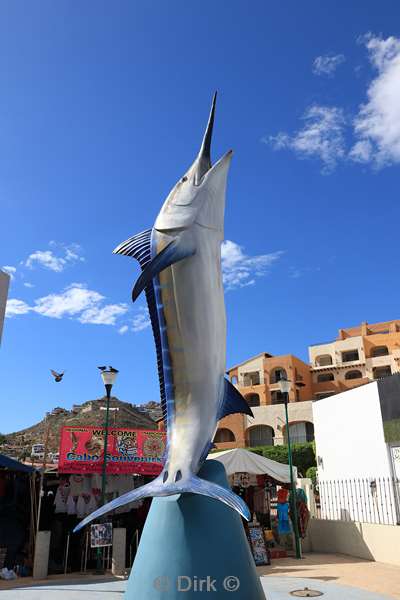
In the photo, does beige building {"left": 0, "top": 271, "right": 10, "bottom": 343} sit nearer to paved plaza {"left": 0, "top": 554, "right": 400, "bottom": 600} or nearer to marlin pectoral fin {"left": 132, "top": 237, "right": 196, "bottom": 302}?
paved plaza {"left": 0, "top": 554, "right": 400, "bottom": 600}

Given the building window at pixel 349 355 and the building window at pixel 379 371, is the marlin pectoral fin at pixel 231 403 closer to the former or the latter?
the building window at pixel 379 371

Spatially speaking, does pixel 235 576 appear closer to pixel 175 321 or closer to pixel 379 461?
pixel 175 321

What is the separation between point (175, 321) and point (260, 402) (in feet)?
146

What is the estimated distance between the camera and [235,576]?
4844mm

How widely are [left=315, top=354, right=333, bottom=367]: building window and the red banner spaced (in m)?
41.8

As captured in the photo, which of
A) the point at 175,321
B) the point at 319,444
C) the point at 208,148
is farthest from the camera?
the point at 319,444

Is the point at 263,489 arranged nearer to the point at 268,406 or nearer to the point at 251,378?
the point at 268,406

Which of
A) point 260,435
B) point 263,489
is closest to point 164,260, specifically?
point 263,489

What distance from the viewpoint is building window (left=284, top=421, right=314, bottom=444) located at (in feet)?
143

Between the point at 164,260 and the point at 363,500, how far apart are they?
974cm

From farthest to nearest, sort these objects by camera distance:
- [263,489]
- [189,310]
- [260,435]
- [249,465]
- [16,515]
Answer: [260,435]
[263,489]
[249,465]
[16,515]
[189,310]

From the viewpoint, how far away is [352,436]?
1508 centimetres

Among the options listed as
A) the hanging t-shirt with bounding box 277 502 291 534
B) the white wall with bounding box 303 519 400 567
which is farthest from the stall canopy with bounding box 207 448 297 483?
the white wall with bounding box 303 519 400 567

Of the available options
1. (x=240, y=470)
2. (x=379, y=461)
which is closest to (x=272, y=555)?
(x=240, y=470)
